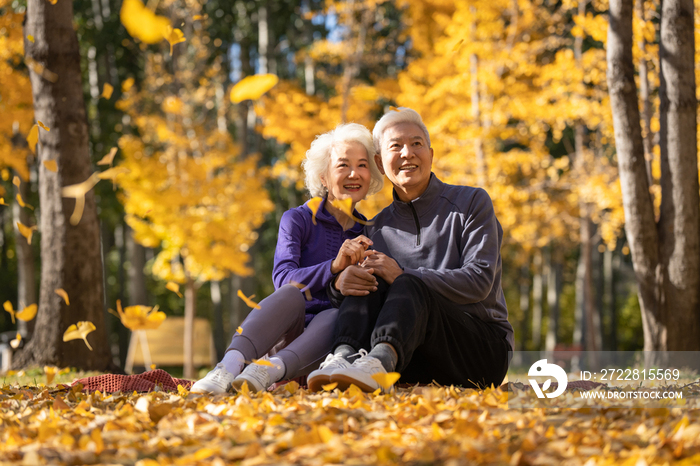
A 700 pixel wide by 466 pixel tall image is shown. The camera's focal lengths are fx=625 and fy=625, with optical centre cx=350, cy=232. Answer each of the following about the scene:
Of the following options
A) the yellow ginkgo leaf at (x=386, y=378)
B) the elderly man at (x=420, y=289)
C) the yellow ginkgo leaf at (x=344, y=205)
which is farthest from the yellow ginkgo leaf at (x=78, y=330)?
the yellow ginkgo leaf at (x=386, y=378)

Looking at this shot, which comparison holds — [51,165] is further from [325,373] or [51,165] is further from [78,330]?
[325,373]

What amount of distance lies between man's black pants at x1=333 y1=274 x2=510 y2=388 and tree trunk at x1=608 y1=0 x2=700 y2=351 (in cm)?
280

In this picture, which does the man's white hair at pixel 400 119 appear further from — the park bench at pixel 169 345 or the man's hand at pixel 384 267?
the park bench at pixel 169 345

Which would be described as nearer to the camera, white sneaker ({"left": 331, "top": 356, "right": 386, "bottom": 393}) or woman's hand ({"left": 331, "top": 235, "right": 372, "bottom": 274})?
white sneaker ({"left": 331, "top": 356, "right": 386, "bottom": 393})

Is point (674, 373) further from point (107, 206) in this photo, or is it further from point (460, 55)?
point (107, 206)

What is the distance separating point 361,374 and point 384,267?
1.94ft

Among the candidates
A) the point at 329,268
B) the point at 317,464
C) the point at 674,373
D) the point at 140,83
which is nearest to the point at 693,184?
the point at 674,373

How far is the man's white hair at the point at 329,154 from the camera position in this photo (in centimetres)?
333

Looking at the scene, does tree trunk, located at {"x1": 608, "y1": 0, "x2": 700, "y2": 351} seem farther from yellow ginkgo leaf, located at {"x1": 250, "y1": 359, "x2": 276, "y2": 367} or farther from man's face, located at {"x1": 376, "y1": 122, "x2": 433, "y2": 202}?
yellow ginkgo leaf, located at {"x1": 250, "y1": 359, "x2": 276, "y2": 367}

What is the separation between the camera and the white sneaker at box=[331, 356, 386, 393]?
2.28 metres

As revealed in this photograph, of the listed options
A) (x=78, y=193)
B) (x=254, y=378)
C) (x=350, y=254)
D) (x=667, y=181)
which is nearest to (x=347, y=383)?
(x=254, y=378)

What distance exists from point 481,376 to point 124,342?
1404 cm

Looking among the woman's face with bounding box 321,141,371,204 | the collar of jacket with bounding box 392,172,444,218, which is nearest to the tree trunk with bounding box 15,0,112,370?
the woman's face with bounding box 321,141,371,204

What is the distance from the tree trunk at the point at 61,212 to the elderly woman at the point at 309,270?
2459 millimetres
